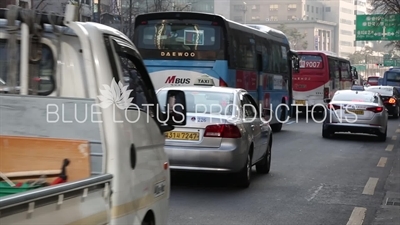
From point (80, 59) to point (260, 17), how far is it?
356ft

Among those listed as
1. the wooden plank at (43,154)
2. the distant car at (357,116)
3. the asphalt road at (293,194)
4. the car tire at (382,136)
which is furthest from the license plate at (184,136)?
the car tire at (382,136)

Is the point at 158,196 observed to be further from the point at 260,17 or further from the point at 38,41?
the point at 260,17

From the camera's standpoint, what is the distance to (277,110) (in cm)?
2420

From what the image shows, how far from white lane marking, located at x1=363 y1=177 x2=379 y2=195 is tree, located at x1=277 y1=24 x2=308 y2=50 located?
85.2 meters

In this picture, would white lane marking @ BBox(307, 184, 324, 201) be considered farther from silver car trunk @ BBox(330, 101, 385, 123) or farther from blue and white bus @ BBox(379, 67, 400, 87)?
blue and white bus @ BBox(379, 67, 400, 87)

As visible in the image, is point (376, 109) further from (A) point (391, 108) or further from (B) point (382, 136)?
(A) point (391, 108)

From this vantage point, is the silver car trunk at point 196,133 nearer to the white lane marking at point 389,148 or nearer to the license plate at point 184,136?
the license plate at point 184,136

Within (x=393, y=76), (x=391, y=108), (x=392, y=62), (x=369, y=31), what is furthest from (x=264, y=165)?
(x=392, y=62)

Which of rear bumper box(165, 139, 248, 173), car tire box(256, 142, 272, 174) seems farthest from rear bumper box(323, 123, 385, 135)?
rear bumper box(165, 139, 248, 173)

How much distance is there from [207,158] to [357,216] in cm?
236

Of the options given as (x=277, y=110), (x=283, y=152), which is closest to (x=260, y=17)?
(x=277, y=110)

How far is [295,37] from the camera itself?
96688 millimetres

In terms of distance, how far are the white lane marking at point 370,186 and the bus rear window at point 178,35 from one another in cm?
729

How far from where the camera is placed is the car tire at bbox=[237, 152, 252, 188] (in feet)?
33.7
